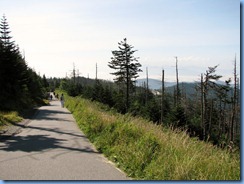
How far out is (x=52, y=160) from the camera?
8.06 metres

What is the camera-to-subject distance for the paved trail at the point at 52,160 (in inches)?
262

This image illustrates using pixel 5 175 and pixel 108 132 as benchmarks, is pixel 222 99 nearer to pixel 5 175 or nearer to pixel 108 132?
pixel 108 132

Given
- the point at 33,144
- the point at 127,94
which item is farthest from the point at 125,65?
the point at 33,144

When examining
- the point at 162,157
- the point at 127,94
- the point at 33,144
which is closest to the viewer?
the point at 162,157

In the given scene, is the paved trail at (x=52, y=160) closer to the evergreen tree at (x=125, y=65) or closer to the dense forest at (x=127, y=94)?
the dense forest at (x=127, y=94)

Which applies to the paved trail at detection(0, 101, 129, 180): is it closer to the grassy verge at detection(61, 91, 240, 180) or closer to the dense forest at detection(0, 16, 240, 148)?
the grassy verge at detection(61, 91, 240, 180)

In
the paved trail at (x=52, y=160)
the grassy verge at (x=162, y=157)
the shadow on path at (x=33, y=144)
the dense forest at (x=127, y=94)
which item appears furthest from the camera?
the dense forest at (x=127, y=94)

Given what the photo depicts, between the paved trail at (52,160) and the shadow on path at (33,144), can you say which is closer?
the paved trail at (52,160)

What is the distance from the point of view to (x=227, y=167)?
598 centimetres

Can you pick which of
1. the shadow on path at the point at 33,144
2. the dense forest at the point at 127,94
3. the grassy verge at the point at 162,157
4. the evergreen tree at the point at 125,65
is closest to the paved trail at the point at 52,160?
the shadow on path at the point at 33,144

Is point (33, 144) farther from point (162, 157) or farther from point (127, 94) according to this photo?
point (127, 94)

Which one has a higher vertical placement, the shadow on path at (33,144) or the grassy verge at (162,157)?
the grassy verge at (162,157)

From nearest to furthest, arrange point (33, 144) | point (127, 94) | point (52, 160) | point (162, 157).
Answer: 1. point (162, 157)
2. point (52, 160)
3. point (33, 144)
4. point (127, 94)

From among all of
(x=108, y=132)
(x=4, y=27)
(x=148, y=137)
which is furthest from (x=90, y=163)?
(x=4, y=27)
